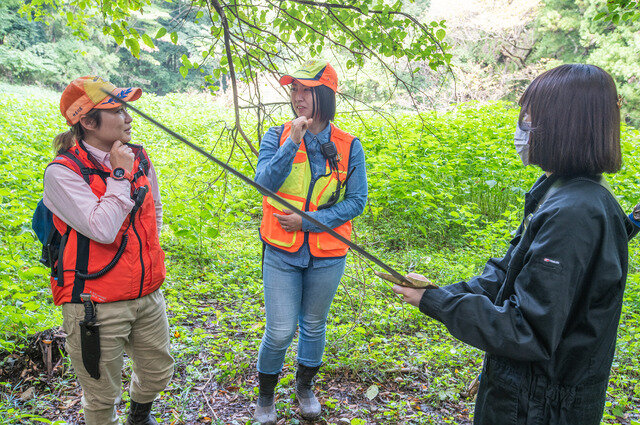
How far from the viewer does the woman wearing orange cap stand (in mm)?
2615

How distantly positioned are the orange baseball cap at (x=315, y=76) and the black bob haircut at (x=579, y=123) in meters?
1.54

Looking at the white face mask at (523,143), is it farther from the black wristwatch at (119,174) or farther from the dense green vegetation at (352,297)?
the dense green vegetation at (352,297)

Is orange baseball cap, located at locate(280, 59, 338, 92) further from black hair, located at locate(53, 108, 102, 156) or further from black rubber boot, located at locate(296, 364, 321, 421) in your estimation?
black rubber boot, located at locate(296, 364, 321, 421)

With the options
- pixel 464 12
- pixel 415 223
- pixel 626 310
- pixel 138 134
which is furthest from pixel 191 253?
pixel 464 12

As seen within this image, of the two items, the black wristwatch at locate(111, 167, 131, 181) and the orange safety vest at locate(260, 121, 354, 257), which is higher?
the black wristwatch at locate(111, 167, 131, 181)

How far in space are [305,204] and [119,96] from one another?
1180mm

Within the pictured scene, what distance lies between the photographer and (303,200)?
268 cm

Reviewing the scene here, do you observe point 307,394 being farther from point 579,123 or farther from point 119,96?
point 579,123

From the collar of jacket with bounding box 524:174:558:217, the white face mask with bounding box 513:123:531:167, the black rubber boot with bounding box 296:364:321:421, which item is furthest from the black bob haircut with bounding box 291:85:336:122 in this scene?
the black rubber boot with bounding box 296:364:321:421

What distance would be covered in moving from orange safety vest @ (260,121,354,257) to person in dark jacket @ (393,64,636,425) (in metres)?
1.26

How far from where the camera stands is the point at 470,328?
1.30m

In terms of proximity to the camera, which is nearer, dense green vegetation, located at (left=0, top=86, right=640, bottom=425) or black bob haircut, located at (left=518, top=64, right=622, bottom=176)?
black bob haircut, located at (left=518, top=64, right=622, bottom=176)

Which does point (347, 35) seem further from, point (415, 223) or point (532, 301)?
point (415, 223)

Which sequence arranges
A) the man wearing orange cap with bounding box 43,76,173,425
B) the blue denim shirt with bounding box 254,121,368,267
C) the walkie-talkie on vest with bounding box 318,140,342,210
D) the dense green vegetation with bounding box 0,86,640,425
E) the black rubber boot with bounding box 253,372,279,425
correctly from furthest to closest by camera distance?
the dense green vegetation with bounding box 0,86,640,425 → the black rubber boot with bounding box 253,372,279,425 → the walkie-talkie on vest with bounding box 318,140,342,210 → the blue denim shirt with bounding box 254,121,368,267 → the man wearing orange cap with bounding box 43,76,173,425
